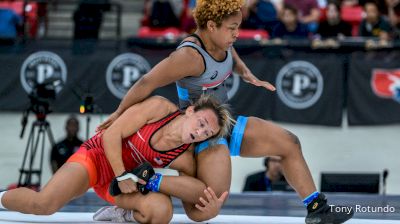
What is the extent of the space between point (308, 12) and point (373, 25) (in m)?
0.82

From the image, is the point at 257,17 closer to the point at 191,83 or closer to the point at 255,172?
the point at 255,172

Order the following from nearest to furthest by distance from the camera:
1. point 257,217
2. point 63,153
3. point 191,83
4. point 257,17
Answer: point 191,83
point 257,217
point 63,153
point 257,17

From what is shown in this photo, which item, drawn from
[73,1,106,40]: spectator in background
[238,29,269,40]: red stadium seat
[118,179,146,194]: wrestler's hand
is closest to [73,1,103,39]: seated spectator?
[73,1,106,40]: spectator in background

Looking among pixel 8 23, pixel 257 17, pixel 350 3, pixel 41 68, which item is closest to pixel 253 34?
pixel 257 17

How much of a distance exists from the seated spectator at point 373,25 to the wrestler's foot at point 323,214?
4185 millimetres

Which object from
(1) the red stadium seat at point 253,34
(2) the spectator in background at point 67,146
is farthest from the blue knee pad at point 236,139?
(1) the red stadium seat at point 253,34

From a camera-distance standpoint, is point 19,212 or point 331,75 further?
point 331,75

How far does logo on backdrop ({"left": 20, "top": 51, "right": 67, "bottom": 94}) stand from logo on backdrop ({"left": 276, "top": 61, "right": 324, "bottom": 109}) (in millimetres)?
1792

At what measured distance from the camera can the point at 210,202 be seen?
4641 mm

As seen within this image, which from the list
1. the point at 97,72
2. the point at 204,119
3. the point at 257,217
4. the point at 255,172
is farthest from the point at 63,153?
the point at 204,119

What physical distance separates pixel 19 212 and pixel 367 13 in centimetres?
472

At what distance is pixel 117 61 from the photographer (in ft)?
26.4

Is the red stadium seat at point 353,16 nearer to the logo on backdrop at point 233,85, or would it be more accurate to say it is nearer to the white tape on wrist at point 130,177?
the logo on backdrop at point 233,85

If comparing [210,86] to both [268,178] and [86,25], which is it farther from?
[86,25]
